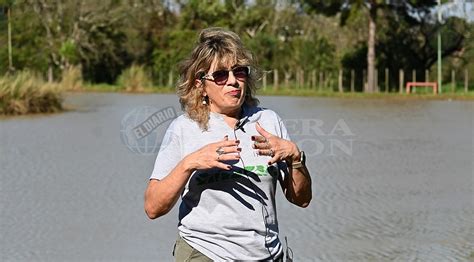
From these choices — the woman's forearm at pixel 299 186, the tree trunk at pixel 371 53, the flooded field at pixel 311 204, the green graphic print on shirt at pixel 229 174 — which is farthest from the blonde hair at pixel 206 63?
the tree trunk at pixel 371 53

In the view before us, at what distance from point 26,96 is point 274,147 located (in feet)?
64.9

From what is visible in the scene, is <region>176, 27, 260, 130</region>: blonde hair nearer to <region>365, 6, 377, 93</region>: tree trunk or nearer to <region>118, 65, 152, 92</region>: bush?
<region>118, 65, 152, 92</region>: bush

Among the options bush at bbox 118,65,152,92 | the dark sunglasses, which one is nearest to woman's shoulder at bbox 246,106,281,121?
the dark sunglasses

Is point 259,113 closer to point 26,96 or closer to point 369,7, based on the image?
point 26,96

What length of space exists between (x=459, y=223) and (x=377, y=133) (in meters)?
8.74

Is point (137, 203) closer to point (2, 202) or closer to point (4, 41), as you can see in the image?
point (2, 202)

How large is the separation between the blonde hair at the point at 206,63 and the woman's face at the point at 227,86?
2cm

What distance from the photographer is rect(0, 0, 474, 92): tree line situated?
137 ft

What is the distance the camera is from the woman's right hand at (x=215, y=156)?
2.82m

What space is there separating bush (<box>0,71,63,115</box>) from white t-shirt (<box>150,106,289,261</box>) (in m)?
18.7

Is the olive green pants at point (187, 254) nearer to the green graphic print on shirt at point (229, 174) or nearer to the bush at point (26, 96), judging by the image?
the green graphic print on shirt at point (229, 174)

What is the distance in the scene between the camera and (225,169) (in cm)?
286

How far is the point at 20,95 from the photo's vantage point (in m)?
21.9

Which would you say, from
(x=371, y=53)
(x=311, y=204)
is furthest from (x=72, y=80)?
(x=311, y=204)
